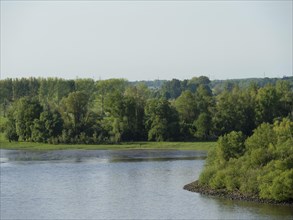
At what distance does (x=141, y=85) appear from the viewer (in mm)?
174375

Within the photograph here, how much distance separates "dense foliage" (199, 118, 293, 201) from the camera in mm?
63875

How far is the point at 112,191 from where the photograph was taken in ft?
236

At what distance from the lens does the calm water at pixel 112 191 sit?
60.3 metres

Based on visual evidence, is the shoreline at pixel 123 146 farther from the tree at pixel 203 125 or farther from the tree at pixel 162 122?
the tree at pixel 203 125

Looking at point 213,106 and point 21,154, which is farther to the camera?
point 213,106

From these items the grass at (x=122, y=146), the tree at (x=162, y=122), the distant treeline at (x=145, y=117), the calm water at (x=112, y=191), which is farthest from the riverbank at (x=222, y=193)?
the distant treeline at (x=145, y=117)

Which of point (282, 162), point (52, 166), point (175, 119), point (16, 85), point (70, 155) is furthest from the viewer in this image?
point (16, 85)

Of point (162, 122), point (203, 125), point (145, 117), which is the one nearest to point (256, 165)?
point (203, 125)

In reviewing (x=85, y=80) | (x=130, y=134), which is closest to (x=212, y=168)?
(x=130, y=134)

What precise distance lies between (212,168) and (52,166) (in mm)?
31167

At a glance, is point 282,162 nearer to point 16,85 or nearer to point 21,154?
point 21,154

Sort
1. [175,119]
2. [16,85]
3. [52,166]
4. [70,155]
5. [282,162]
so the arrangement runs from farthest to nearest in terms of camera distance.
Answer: [16,85]
[175,119]
[70,155]
[52,166]
[282,162]

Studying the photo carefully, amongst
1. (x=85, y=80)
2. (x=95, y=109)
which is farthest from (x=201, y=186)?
(x=85, y=80)

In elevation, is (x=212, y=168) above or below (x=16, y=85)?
below
